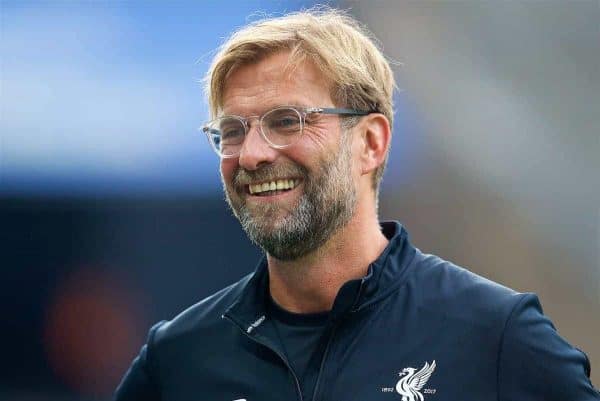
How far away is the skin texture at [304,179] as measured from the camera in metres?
2.05

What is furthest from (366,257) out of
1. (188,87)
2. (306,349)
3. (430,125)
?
(430,125)

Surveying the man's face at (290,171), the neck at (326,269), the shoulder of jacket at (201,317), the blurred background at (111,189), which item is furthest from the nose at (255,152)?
the blurred background at (111,189)

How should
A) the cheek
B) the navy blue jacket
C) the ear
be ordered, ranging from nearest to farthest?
1. the navy blue jacket
2. the cheek
3. the ear

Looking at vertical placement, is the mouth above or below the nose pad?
below

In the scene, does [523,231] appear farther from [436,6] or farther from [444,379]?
[444,379]

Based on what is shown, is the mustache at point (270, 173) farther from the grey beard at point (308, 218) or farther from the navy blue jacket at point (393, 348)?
the navy blue jacket at point (393, 348)

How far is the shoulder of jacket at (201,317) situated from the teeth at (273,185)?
30 centimetres

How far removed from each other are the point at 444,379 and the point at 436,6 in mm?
4535

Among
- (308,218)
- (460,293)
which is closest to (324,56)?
(308,218)

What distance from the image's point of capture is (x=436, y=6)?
6.07 meters

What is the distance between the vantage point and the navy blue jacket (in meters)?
1.84

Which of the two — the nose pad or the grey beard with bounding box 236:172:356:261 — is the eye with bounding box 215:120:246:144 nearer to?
the nose pad

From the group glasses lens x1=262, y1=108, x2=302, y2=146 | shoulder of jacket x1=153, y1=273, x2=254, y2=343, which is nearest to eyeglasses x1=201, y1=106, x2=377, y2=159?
glasses lens x1=262, y1=108, x2=302, y2=146

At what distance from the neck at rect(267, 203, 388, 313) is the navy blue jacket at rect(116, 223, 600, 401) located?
6cm
